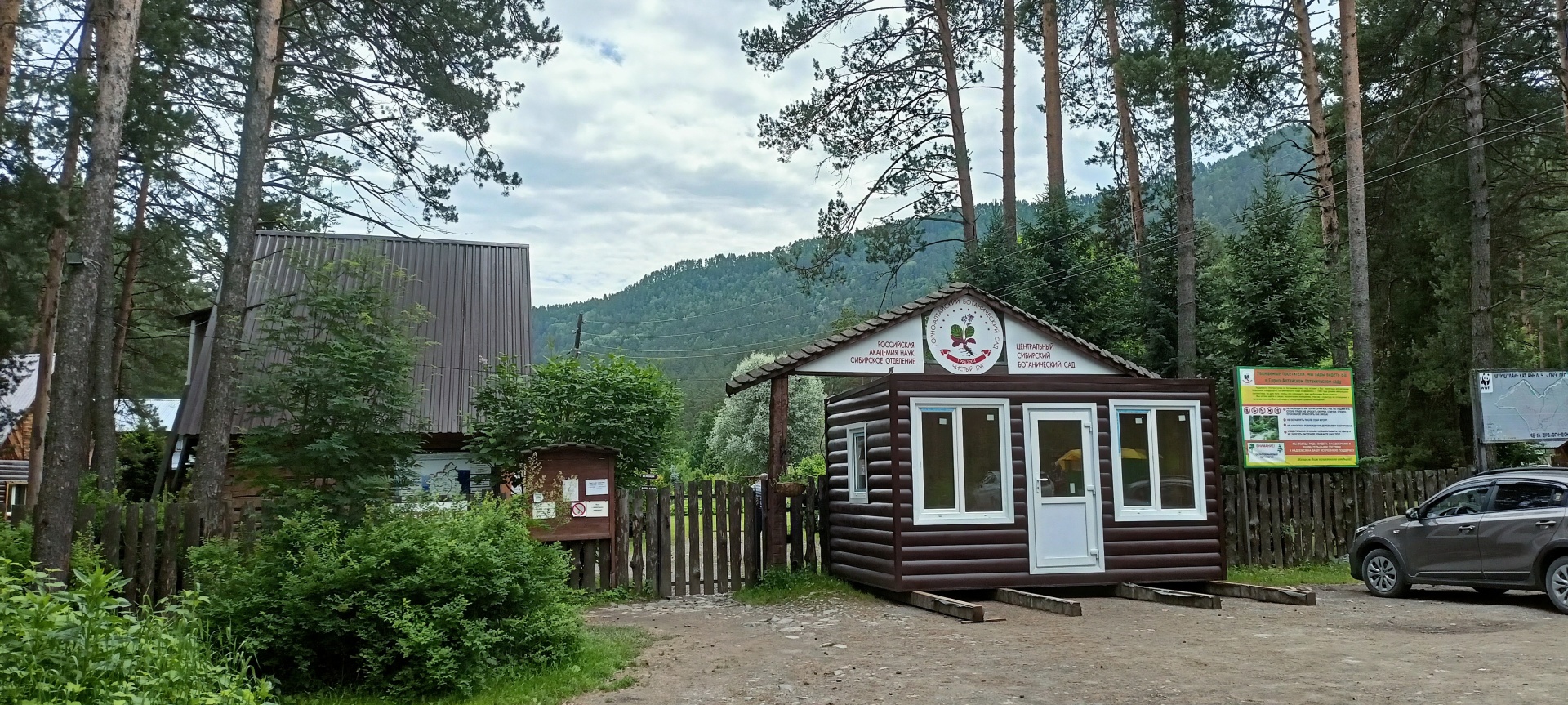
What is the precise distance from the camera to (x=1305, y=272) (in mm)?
17234

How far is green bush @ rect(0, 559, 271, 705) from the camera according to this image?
4633 millimetres

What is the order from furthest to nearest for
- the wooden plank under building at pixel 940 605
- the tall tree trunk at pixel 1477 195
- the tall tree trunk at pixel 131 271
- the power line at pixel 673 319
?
1. the power line at pixel 673 319
2. the tall tree trunk at pixel 131 271
3. the tall tree trunk at pixel 1477 195
4. the wooden plank under building at pixel 940 605

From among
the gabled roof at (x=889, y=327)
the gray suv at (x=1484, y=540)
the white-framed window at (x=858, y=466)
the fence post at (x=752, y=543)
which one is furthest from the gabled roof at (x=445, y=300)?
the gray suv at (x=1484, y=540)

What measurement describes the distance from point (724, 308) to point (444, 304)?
86190mm

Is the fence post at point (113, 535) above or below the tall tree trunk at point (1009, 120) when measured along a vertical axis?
below

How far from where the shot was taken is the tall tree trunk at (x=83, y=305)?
8.50 meters

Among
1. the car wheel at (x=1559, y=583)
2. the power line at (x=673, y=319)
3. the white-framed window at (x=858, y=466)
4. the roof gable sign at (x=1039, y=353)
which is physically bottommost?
the car wheel at (x=1559, y=583)

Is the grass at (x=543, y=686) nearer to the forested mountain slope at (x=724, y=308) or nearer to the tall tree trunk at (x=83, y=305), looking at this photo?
the tall tree trunk at (x=83, y=305)

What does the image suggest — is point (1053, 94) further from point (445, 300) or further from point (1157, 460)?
point (445, 300)

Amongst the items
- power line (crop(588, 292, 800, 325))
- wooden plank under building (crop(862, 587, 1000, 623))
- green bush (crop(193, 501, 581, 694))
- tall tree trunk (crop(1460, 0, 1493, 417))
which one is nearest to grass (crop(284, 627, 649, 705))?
green bush (crop(193, 501, 581, 694))

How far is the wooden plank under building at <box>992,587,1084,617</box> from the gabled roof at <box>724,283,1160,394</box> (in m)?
3.77

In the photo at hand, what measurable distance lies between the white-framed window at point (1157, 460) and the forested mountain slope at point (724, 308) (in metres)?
60.7

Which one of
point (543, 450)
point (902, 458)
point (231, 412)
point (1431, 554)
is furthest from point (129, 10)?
point (1431, 554)

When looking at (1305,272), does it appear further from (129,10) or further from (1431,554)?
(129,10)
